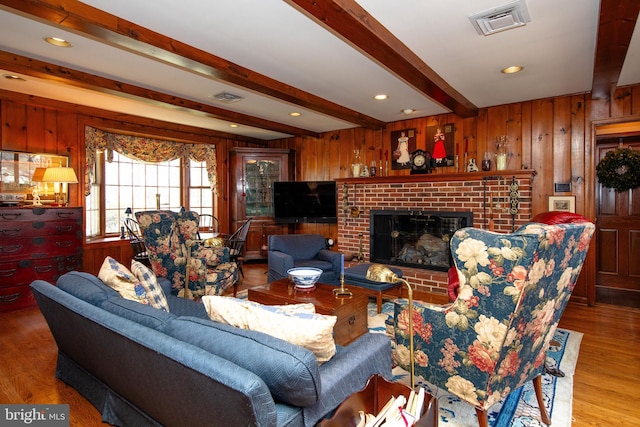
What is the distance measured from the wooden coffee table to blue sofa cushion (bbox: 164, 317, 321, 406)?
4.58ft

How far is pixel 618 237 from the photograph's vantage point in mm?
4699

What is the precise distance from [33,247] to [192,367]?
152 inches

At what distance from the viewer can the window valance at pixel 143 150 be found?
192 inches

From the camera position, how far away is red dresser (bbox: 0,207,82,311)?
367 cm

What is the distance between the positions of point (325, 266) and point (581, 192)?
297cm

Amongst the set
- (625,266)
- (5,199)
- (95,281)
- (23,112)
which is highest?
(23,112)

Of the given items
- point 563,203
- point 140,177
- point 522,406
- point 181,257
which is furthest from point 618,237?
point 140,177

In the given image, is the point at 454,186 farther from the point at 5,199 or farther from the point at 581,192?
the point at 5,199

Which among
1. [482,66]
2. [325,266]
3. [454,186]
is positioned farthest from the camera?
[454,186]

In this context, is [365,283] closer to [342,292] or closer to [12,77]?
[342,292]

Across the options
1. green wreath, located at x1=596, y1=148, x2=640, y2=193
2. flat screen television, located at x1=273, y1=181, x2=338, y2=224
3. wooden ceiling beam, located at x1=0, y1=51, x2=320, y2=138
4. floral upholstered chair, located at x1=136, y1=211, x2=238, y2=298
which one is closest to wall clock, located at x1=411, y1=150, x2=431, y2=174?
flat screen television, located at x1=273, y1=181, x2=338, y2=224

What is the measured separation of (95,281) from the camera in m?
1.90

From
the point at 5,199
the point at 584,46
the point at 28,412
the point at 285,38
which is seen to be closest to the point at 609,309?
the point at 584,46

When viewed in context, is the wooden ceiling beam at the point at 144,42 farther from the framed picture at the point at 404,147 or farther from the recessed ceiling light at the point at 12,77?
the framed picture at the point at 404,147
